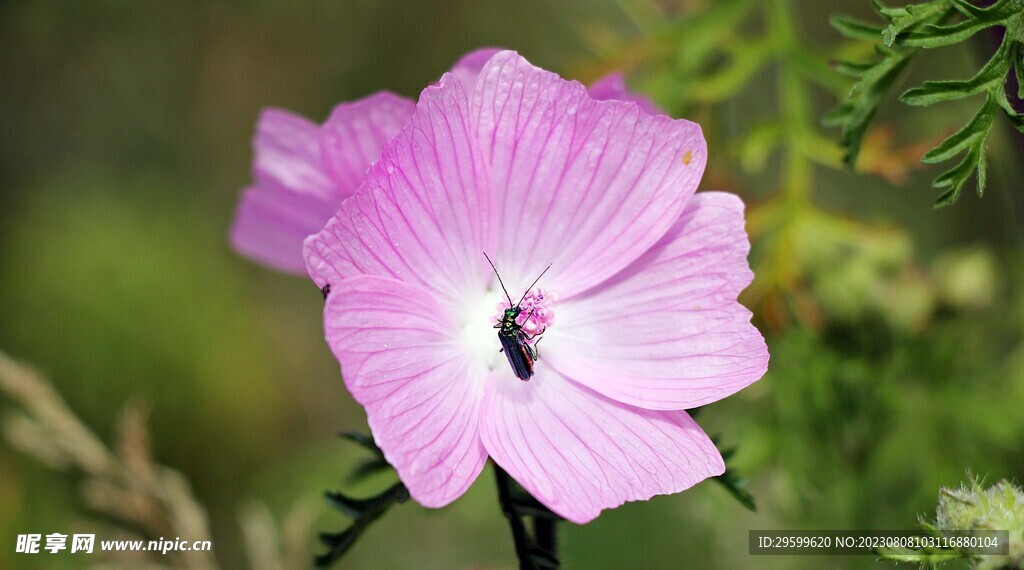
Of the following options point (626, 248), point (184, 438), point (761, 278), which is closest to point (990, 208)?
point (761, 278)

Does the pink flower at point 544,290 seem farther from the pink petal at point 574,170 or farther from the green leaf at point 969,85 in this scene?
the green leaf at point 969,85

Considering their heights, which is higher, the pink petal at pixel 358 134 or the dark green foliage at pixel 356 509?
the pink petal at pixel 358 134

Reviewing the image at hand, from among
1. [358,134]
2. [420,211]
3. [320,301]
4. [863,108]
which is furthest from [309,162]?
[320,301]

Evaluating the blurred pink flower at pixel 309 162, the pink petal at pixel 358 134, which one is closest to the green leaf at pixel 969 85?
the blurred pink flower at pixel 309 162

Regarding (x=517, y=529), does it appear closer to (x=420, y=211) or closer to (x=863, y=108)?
(x=420, y=211)

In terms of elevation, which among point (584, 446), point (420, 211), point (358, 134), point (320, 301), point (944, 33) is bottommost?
point (584, 446)

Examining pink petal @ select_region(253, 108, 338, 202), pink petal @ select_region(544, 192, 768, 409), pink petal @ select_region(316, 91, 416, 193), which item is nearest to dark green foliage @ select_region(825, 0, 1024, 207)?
pink petal @ select_region(544, 192, 768, 409)

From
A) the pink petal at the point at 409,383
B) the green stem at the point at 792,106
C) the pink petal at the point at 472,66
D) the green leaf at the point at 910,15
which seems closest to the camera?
the pink petal at the point at 409,383
